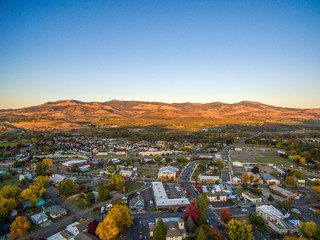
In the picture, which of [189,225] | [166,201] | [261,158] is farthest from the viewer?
[261,158]

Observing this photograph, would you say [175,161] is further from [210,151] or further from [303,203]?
[303,203]

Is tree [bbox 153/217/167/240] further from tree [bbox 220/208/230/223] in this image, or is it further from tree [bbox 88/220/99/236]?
tree [bbox 220/208/230/223]

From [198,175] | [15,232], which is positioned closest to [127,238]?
[15,232]

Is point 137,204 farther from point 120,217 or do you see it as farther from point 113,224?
point 113,224

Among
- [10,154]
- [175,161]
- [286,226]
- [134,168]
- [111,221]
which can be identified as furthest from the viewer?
[10,154]

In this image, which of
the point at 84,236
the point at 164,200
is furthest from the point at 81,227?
the point at 164,200

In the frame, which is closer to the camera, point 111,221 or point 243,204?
point 111,221

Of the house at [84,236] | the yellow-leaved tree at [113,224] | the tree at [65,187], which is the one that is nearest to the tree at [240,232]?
the yellow-leaved tree at [113,224]
